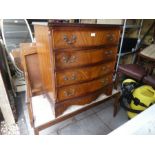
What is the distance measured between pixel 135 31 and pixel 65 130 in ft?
7.65

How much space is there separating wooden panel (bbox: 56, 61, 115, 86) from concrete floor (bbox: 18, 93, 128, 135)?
2.37ft

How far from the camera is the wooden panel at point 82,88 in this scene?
3.32ft

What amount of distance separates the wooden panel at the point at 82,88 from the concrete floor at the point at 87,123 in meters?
0.58

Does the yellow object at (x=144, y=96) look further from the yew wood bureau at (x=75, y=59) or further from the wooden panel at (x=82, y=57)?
the wooden panel at (x=82, y=57)

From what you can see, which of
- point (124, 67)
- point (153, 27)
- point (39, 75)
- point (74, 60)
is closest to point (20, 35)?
point (39, 75)

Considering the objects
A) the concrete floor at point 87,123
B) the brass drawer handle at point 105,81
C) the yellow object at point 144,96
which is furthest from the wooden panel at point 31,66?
the yellow object at point 144,96

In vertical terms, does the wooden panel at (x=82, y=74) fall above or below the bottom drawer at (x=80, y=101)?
above

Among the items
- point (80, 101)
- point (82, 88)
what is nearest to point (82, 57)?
point (82, 88)

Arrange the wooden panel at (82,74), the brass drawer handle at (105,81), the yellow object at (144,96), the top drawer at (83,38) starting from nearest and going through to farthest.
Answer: the top drawer at (83,38), the wooden panel at (82,74), the brass drawer handle at (105,81), the yellow object at (144,96)

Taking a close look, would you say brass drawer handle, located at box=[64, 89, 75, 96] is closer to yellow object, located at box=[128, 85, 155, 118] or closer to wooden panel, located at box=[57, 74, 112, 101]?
wooden panel, located at box=[57, 74, 112, 101]

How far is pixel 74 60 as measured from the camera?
0.94 meters

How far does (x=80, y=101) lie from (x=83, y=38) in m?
0.56
